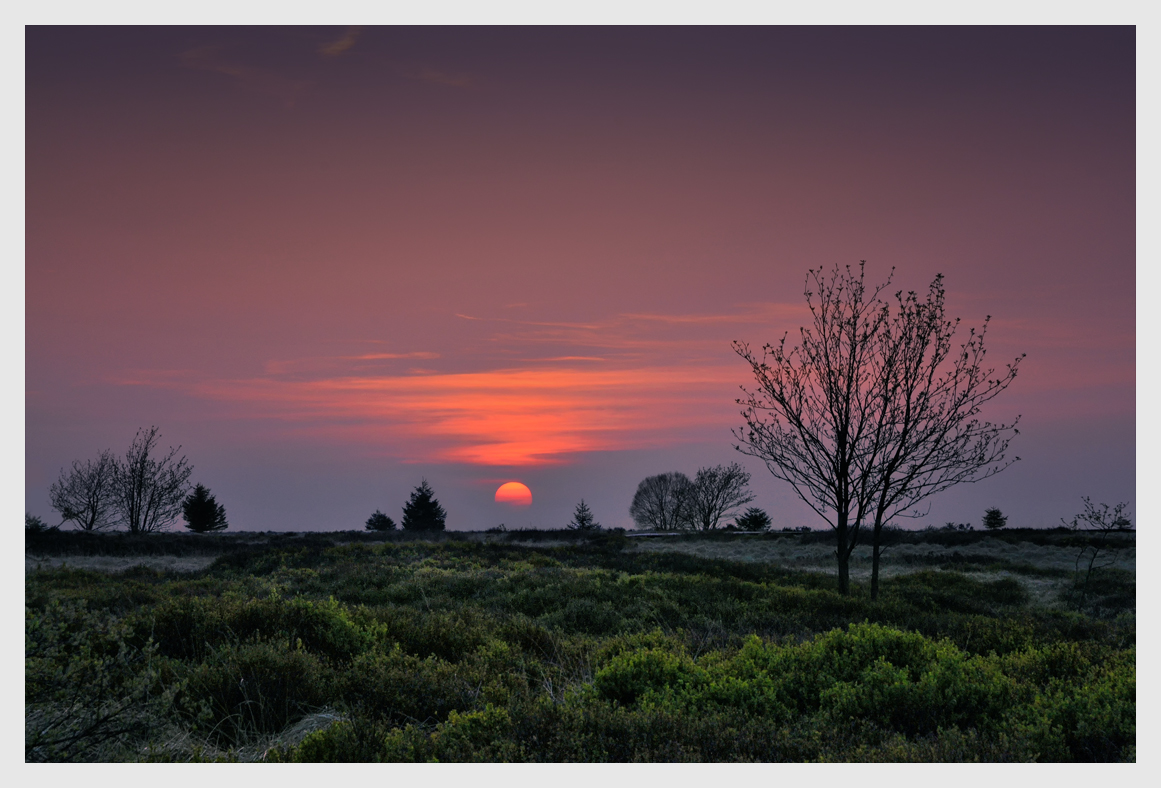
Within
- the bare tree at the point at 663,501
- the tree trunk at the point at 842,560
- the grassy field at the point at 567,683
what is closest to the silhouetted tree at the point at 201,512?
the bare tree at the point at 663,501

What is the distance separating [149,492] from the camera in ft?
134

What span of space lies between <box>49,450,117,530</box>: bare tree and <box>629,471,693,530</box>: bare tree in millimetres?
39400

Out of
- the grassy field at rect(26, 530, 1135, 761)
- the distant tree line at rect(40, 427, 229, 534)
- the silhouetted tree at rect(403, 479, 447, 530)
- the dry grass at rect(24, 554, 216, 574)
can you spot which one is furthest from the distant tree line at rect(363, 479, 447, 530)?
the grassy field at rect(26, 530, 1135, 761)

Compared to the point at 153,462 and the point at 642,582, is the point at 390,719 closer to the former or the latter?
the point at 642,582

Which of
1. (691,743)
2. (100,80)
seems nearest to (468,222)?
(100,80)

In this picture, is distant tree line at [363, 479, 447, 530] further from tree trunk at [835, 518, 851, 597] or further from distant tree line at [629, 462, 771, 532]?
tree trunk at [835, 518, 851, 597]

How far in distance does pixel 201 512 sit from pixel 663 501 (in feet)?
117

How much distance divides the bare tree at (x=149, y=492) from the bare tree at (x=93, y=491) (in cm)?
72

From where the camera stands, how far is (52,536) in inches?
1015

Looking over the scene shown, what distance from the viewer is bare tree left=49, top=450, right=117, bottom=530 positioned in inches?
1629

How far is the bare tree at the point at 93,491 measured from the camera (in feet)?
136

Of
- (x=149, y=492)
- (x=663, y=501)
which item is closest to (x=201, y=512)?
(x=149, y=492)

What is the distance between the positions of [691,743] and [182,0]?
745 centimetres

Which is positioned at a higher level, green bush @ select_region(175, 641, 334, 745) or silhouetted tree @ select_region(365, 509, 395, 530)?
green bush @ select_region(175, 641, 334, 745)
